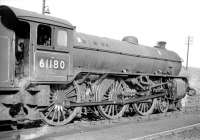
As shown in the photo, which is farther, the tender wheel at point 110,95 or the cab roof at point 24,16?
the tender wheel at point 110,95

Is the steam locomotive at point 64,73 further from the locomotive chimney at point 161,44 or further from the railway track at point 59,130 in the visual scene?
the locomotive chimney at point 161,44

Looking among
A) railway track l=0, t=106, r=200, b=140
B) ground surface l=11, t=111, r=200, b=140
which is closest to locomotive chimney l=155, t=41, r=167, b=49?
railway track l=0, t=106, r=200, b=140

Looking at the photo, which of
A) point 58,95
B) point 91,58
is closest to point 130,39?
point 91,58

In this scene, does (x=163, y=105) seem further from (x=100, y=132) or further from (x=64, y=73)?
(x=64, y=73)

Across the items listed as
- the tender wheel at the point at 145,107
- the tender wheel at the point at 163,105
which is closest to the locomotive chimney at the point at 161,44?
the tender wheel at the point at 163,105

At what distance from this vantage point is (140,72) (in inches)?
511

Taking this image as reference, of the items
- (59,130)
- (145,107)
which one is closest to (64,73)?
(59,130)

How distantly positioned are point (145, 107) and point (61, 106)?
211 inches

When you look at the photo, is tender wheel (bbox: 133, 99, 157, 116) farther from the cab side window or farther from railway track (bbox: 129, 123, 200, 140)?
the cab side window

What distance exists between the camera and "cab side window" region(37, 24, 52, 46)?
8.98m

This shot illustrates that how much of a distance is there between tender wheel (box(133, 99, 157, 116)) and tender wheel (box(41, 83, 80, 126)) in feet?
11.4

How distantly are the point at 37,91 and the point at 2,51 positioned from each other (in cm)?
147

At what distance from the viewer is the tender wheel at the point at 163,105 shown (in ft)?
45.8

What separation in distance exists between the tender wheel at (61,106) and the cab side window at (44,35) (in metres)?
1.53
